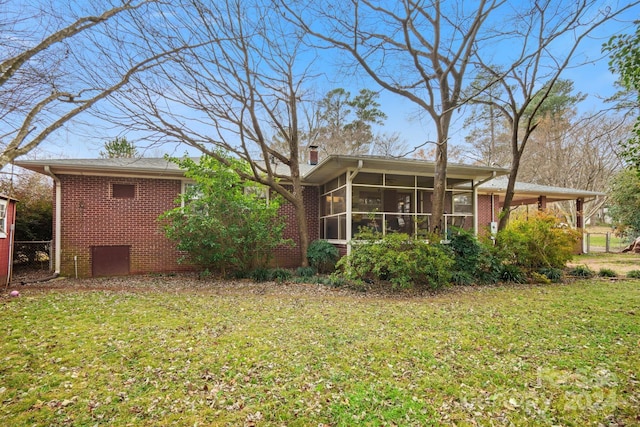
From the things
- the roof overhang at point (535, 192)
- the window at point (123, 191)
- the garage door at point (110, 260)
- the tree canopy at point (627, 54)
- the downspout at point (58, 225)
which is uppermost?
the tree canopy at point (627, 54)

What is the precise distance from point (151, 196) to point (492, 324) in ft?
31.3

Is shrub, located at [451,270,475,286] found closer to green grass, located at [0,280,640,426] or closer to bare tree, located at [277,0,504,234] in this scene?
bare tree, located at [277,0,504,234]

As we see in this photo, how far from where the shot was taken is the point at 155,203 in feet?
→ 32.3

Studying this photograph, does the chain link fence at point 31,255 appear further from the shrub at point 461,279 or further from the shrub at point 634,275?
the shrub at point 634,275

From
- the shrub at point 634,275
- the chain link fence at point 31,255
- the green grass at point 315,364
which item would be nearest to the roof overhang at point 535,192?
the shrub at point 634,275

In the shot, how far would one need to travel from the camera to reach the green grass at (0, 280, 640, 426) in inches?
99.0

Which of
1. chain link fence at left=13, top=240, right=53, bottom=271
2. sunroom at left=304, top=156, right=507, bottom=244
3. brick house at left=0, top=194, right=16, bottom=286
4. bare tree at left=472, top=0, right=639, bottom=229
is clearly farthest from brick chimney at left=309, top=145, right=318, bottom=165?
chain link fence at left=13, top=240, right=53, bottom=271

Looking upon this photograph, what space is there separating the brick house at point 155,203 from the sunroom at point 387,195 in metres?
0.03

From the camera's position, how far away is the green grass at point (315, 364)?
2514mm

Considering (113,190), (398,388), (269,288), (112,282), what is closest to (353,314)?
(398,388)

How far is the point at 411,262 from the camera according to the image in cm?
699

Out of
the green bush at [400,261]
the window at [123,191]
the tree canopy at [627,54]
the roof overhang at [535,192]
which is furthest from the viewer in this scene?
the roof overhang at [535,192]

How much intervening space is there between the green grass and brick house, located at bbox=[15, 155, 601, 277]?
159 inches

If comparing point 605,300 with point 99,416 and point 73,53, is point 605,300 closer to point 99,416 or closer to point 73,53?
point 99,416
